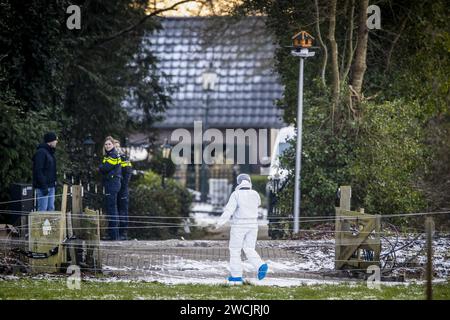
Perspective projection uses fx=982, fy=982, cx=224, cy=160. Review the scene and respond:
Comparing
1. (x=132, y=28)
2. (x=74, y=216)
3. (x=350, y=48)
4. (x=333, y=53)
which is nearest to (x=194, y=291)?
(x=74, y=216)

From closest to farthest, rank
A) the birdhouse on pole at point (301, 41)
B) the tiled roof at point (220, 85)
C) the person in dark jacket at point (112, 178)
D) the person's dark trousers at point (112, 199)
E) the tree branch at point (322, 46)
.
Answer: the person in dark jacket at point (112, 178) < the person's dark trousers at point (112, 199) < the birdhouse on pole at point (301, 41) < the tree branch at point (322, 46) < the tiled roof at point (220, 85)

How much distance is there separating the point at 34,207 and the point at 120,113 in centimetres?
1047

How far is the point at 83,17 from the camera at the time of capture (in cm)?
2536

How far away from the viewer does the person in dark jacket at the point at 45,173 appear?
1720 cm

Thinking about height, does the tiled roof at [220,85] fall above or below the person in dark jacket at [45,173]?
above

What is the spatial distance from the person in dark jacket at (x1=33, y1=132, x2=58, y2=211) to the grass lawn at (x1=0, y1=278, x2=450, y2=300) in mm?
3812

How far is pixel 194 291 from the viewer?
1246cm

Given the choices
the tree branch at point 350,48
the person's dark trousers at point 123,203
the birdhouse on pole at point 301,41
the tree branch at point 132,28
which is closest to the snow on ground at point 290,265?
the person's dark trousers at point 123,203

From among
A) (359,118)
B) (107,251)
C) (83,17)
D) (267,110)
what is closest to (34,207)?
(107,251)

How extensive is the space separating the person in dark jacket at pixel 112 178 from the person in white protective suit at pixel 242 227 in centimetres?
465

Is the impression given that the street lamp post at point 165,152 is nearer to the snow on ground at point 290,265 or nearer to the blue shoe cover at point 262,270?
the snow on ground at point 290,265

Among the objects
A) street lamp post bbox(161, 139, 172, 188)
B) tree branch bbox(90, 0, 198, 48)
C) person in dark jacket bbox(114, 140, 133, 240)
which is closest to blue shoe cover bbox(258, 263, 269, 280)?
person in dark jacket bbox(114, 140, 133, 240)

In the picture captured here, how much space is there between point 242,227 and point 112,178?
5069mm

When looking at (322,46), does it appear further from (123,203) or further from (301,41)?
(123,203)
